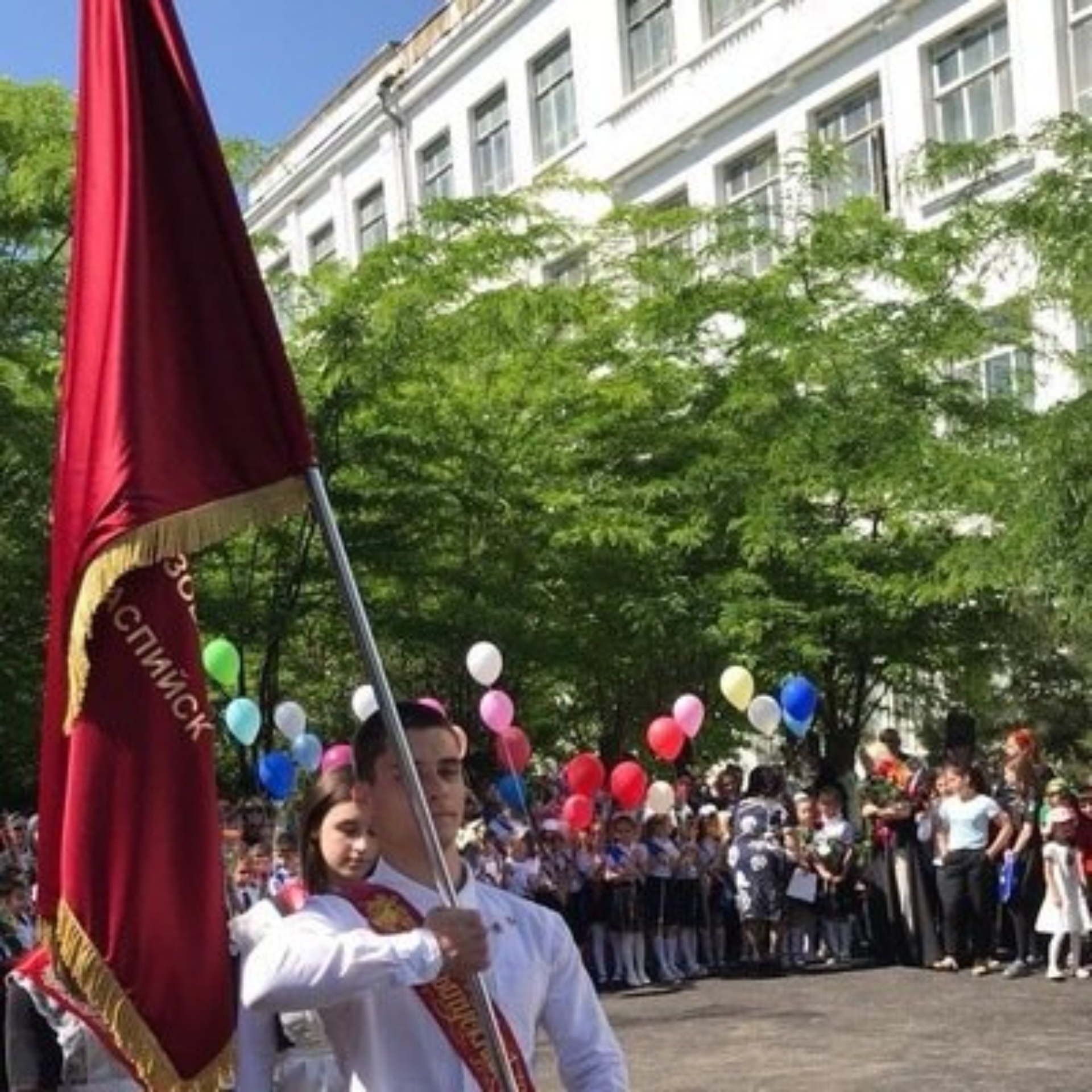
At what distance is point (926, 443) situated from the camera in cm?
2222

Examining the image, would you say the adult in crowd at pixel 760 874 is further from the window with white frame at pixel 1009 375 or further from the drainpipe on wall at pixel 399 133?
the drainpipe on wall at pixel 399 133

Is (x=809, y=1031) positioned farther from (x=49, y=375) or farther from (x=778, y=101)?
(x=778, y=101)

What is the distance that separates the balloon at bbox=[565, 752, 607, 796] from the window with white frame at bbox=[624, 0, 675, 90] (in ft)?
69.4

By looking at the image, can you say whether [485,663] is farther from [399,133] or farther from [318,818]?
[399,133]

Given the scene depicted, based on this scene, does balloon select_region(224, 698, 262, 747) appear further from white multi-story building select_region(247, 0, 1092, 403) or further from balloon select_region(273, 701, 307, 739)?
white multi-story building select_region(247, 0, 1092, 403)

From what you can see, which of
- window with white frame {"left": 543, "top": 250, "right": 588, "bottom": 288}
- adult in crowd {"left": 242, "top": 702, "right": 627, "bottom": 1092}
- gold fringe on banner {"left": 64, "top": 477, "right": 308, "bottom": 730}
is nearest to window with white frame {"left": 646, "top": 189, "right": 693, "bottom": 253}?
window with white frame {"left": 543, "top": 250, "right": 588, "bottom": 288}

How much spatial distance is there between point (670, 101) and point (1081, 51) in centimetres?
995

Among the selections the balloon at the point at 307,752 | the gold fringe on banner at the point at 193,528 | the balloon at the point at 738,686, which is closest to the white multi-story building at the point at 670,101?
the balloon at the point at 738,686

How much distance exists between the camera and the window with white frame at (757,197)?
88.1 ft

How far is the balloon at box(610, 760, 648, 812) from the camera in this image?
18.3 m

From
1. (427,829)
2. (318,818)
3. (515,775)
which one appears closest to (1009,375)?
(515,775)

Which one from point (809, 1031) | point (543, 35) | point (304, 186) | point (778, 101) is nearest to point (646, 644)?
point (809, 1031)

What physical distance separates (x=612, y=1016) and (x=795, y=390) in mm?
10466

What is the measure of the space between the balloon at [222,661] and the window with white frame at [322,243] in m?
27.2
